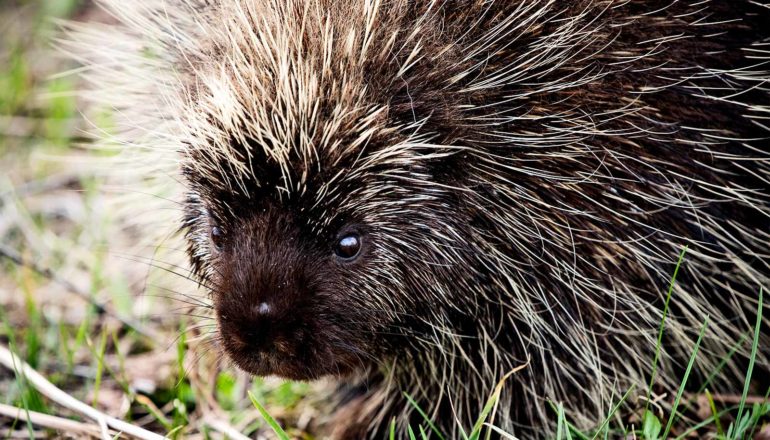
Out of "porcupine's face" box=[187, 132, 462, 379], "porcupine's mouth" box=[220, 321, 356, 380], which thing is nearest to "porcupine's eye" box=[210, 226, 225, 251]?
"porcupine's face" box=[187, 132, 462, 379]

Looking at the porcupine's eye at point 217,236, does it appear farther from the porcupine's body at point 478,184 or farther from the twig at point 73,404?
the twig at point 73,404

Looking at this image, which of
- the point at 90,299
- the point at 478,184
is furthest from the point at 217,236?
the point at 90,299

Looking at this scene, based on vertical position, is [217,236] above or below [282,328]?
above

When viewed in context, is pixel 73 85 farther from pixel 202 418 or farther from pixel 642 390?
pixel 642 390

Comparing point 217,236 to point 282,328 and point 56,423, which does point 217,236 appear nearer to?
point 282,328

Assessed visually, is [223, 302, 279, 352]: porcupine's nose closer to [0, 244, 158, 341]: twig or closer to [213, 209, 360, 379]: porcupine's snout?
[213, 209, 360, 379]: porcupine's snout

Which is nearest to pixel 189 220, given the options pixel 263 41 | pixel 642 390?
pixel 263 41

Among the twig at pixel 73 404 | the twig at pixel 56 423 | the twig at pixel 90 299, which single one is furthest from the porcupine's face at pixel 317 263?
the twig at pixel 90 299
